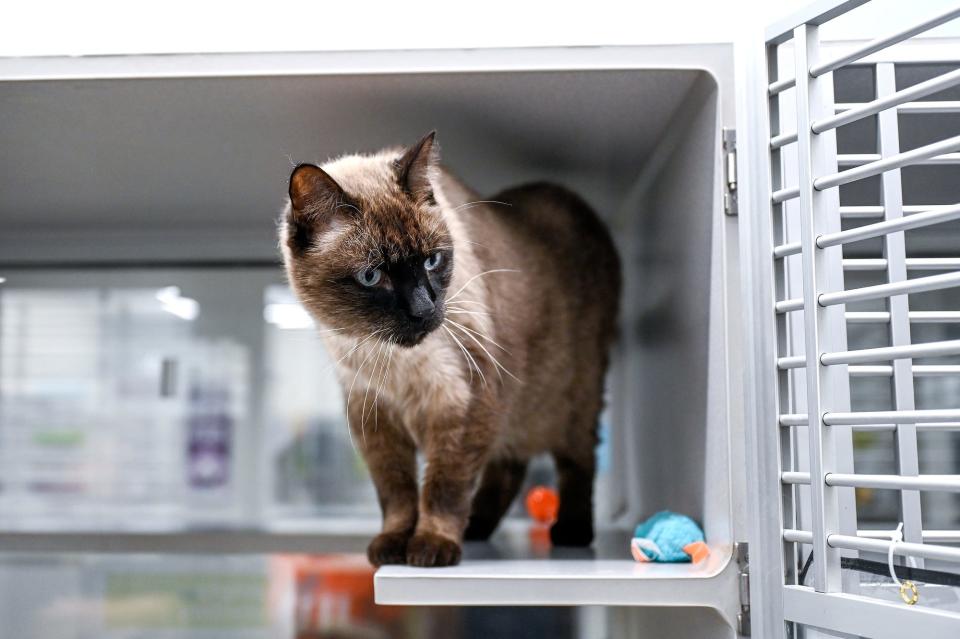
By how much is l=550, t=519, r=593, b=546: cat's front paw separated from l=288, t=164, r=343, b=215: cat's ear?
0.72m

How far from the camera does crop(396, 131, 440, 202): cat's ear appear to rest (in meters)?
1.16

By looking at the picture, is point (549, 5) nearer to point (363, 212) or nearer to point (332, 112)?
point (332, 112)

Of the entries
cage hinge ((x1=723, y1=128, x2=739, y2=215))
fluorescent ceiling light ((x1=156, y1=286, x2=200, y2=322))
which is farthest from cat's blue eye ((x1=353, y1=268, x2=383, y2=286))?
fluorescent ceiling light ((x1=156, y1=286, x2=200, y2=322))

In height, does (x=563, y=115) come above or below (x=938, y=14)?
above

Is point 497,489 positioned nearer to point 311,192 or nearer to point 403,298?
point 403,298

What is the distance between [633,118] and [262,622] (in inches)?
51.4

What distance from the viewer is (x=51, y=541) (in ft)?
5.56

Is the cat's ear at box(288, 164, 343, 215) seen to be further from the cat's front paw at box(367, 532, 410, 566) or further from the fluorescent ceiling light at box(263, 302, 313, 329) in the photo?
the fluorescent ceiling light at box(263, 302, 313, 329)

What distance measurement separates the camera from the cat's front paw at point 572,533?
57.6 inches

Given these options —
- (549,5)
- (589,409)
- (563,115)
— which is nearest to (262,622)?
(589,409)

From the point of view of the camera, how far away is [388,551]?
1.20 m

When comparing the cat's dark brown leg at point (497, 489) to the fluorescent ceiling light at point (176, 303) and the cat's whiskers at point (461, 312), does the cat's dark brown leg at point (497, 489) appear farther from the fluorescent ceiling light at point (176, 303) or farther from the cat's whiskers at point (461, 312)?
the fluorescent ceiling light at point (176, 303)

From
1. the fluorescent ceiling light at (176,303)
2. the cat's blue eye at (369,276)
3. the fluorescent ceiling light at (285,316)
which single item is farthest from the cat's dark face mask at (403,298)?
the fluorescent ceiling light at (176,303)

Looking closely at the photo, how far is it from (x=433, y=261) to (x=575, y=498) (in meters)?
0.59
